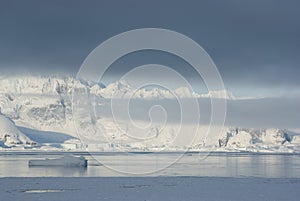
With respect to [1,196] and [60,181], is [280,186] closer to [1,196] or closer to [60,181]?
[60,181]

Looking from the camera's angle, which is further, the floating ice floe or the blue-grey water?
the floating ice floe

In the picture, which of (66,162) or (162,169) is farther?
(66,162)

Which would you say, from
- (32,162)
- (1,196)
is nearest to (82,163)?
(32,162)

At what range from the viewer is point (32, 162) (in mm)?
78312

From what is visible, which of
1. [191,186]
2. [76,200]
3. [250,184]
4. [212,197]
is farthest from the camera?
[250,184]

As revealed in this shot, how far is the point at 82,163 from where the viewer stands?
75.1 metres

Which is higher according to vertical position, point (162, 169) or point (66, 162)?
point (66, 162)

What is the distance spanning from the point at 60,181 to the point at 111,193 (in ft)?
33.9

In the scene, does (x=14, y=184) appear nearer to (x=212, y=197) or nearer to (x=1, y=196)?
(x=1, y=196)

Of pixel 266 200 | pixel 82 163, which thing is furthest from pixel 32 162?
pixel 266 200

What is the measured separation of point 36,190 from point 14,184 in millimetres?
4758

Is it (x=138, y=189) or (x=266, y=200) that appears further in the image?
(x=138, y=189)

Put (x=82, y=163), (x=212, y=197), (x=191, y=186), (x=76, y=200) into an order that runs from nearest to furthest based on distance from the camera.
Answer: (x=76, y=200), (x=212, y=197), (x=191, y=186), (x=82, y=163)

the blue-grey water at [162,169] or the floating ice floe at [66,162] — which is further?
the floating ice floe at [66,162]
